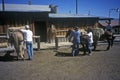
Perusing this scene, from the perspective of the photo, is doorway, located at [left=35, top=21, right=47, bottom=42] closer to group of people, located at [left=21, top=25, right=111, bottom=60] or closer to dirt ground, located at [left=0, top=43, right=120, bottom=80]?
group of people, located at [left=21, top=25, right=111, bottom=60]

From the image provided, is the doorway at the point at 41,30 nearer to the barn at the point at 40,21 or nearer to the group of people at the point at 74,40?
the barn at the point at 40,21

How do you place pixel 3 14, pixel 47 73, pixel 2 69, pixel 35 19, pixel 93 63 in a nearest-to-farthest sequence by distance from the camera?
pixel 47 73 → pixel 2 69 → pixel 93 63 → pixel 3 14 → pixel 35 19

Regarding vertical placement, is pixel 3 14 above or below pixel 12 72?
above

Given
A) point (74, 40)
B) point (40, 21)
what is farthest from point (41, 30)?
point (74, 40)

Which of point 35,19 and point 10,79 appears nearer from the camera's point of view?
point 10,79

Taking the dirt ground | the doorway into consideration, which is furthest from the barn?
the dirt ground

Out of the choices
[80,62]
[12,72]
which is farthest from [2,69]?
[80,62]

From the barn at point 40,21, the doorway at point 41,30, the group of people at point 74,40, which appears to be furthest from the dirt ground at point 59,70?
the doorway at point 41,30

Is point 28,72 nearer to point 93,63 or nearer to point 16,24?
point 93,63

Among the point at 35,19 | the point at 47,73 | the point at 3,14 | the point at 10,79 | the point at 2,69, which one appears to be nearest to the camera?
the point at 10,79

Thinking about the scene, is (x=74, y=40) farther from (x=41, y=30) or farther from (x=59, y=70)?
(x=41, y=30)

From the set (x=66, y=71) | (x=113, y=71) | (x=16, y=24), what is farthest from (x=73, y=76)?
(x=16, y=24)

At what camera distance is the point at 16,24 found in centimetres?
1731

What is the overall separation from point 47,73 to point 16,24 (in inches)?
404
